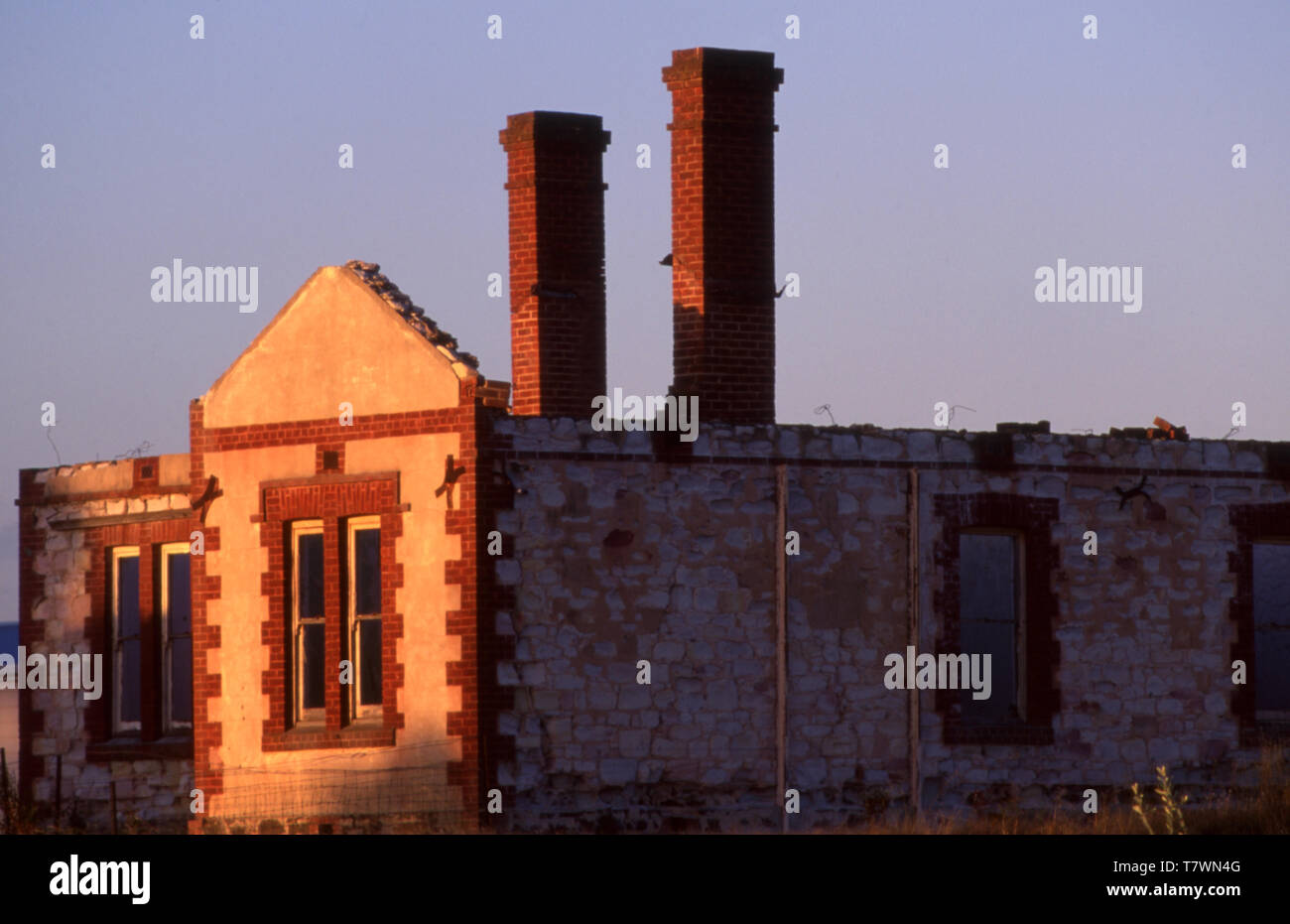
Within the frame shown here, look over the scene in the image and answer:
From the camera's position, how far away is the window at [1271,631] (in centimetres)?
2136

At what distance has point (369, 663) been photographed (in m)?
17.6

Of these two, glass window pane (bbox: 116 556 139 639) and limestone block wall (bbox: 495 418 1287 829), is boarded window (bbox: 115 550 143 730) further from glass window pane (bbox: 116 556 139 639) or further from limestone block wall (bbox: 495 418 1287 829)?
limestone block wall (bbox: 495 418 1287 829)

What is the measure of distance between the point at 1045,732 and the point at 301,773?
23.3 feet

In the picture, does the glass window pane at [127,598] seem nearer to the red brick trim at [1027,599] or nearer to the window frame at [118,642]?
the window frame at [118,642]

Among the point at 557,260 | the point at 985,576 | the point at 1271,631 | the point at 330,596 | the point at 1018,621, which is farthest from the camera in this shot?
the point at 985,576

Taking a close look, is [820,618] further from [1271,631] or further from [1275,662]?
[1275,662]

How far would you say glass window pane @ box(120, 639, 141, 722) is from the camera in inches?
822

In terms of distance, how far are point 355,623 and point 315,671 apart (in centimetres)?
64

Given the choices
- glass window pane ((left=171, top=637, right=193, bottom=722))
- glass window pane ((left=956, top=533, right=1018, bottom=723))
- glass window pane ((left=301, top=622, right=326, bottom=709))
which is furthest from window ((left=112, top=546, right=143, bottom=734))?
glass window pane ((left=956, top=533, right=1018, bottom=723))

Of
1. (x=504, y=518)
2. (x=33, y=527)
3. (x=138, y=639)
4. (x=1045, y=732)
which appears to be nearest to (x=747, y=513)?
(x=504, y=518)

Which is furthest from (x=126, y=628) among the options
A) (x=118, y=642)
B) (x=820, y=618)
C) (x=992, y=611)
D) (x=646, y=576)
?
(x=992, y=611)

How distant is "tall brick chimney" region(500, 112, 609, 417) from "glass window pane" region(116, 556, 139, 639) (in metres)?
4.83

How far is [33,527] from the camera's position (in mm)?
21172

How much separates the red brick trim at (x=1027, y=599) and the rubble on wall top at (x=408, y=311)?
477 cm
